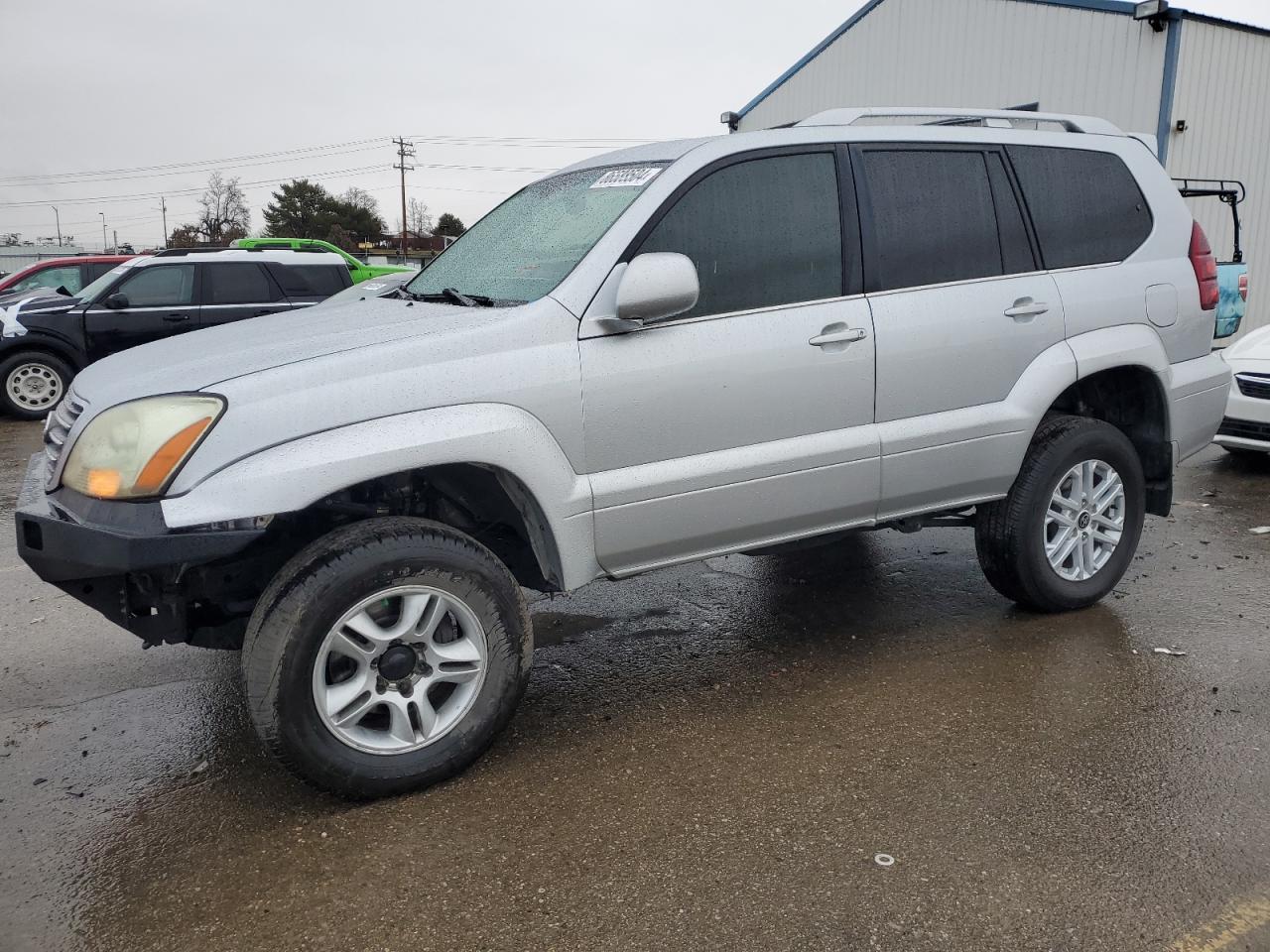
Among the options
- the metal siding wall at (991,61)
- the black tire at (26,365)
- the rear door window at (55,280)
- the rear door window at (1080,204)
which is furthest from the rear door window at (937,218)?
the rear door window at (55,280)

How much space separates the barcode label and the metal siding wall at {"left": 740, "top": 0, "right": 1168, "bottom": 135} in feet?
42.6

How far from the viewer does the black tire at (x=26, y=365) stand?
1112 centimetres

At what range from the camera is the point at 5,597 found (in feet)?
16.6

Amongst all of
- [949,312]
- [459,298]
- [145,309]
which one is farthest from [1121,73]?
[459,298]

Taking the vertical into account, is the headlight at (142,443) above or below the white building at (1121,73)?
below

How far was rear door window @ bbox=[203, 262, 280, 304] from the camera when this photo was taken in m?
11.3

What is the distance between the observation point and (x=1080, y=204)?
14.0 feet

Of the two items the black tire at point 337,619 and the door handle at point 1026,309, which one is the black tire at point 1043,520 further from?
the black tire at point 337,619

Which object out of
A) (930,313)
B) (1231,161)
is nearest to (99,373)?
(930,313)

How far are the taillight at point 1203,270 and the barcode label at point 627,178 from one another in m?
2.57

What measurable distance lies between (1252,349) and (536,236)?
6124 mm

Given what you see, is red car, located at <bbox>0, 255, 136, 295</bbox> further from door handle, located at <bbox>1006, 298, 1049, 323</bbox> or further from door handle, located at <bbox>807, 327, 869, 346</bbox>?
door handle, located at <bbox>1006, 298, 1049, 323</bbox>

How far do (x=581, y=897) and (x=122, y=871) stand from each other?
124 cm

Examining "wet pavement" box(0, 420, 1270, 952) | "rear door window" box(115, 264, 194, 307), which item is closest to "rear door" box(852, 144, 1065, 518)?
"wet pavement" box(0, 420, 1270, 952)
